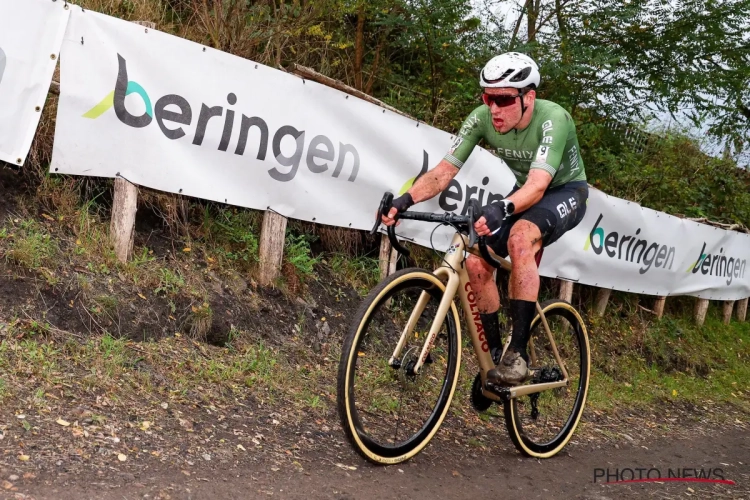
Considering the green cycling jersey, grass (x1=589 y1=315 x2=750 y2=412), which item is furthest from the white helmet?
grass (x1=589 y1=315 x2=750 y2=412)

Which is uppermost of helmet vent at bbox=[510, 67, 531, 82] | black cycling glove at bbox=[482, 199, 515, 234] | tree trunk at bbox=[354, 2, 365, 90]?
tree trunk at bbox=[354, 2, 365, 90]

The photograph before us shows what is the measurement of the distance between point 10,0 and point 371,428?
3.40 meters

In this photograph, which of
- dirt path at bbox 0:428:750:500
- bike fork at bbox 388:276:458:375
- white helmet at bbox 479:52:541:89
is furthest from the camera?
white helmet at bbox 479:52:541:89

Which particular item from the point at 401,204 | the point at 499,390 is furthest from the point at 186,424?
the point at 499,390

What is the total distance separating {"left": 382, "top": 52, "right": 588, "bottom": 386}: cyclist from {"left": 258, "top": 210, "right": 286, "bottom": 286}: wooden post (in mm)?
1901

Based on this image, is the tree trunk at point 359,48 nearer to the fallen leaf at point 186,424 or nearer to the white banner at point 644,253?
the white banner at point 644,253

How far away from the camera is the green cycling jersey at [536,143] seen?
4516 millimetres

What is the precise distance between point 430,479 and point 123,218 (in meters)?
2.93

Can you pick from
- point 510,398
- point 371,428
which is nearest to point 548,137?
point 510,398

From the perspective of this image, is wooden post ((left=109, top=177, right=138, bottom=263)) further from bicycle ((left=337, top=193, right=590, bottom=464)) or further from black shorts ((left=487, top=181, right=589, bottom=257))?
black shorts ((left=487, top=181, right=589, bottom=257))

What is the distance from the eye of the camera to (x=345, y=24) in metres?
9.09

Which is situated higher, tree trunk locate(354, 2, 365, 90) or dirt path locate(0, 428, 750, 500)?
tree trunk locate(354, 2, 365, 90)

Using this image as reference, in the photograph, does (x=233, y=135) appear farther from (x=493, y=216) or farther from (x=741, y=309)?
(x=741, y=309)

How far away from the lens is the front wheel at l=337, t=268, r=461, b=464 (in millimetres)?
3898
